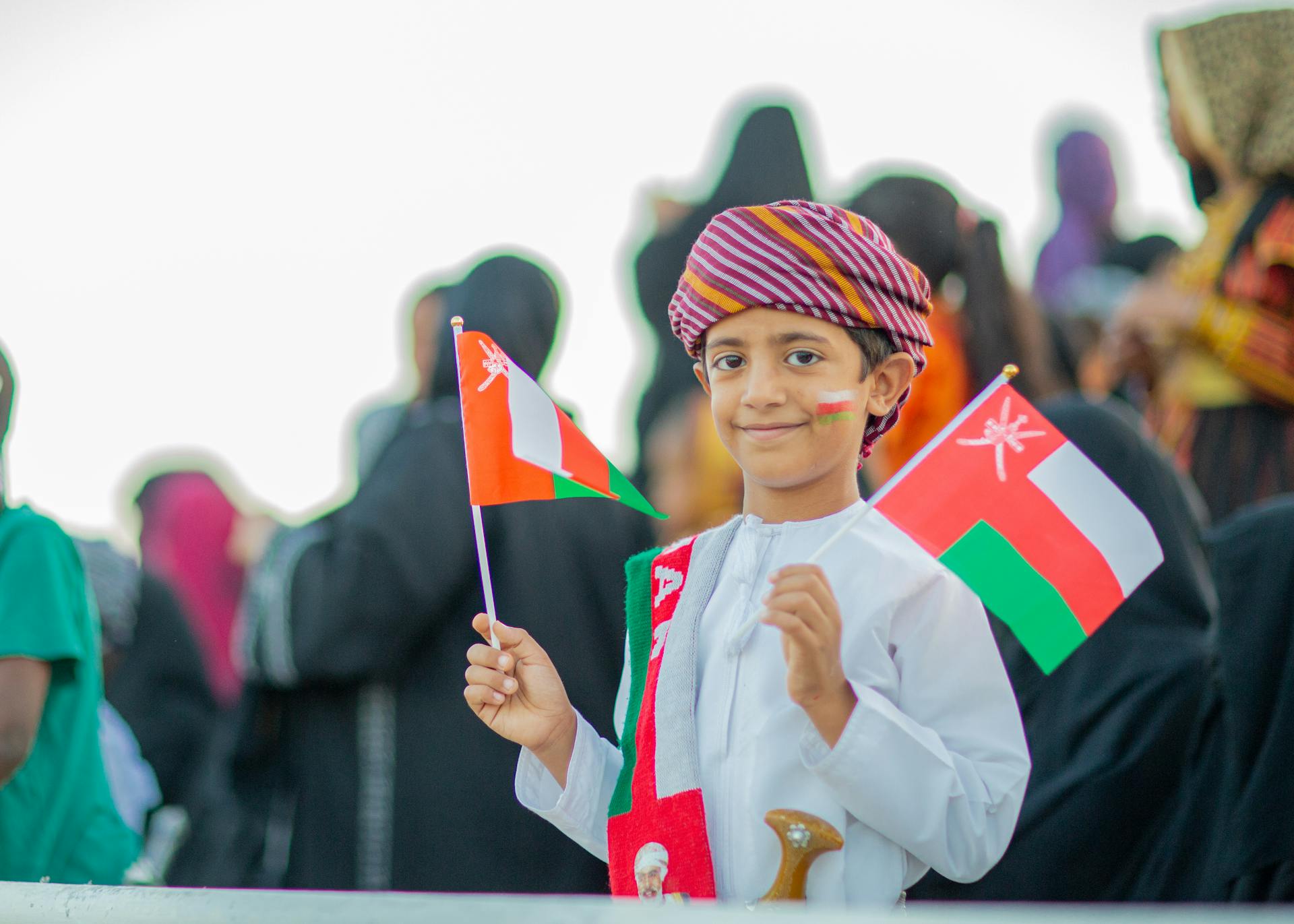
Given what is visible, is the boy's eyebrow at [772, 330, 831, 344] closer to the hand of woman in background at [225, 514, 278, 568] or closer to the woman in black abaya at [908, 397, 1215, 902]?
the woman in black abaya at [908, 397, 1215, 902]

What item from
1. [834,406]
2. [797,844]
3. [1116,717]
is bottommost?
[1116,717]

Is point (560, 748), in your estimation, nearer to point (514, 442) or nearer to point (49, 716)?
point (514, 442)

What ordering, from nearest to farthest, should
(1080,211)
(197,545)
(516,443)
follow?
(516,443) < (1080,211) < (197,545)

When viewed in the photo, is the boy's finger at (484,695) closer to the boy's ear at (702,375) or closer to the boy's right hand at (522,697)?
the boy's right hand at (522,697)

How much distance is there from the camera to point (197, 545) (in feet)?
23.3

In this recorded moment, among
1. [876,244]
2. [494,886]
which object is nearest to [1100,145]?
[494,886]

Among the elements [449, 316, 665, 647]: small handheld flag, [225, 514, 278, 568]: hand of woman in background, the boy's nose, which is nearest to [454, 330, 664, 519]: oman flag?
[449, 316, 665, 647]: small handheld flag

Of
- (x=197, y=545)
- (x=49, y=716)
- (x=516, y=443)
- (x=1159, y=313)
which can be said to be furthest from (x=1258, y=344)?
(x=197, y=545)

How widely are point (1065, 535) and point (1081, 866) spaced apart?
1.10 metres

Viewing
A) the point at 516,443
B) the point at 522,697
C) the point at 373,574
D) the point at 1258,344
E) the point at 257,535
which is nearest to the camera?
the point at 522,697

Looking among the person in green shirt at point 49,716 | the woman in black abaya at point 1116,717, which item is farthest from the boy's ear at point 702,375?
the person in green shirt at point 49,716

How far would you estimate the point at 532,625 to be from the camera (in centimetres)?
254

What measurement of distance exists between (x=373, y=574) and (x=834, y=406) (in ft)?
5.40

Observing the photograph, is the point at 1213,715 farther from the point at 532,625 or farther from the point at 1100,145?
the point at 1100,145
